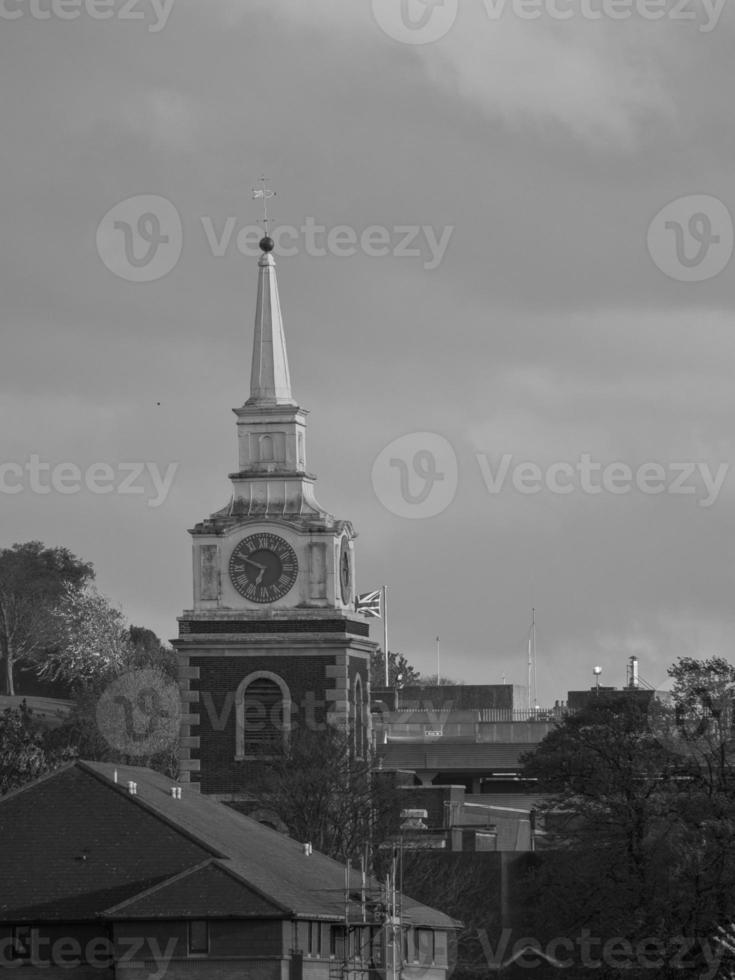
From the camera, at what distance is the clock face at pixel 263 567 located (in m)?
126

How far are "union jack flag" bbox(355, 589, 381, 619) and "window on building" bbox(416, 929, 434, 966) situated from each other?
31206 millimetres

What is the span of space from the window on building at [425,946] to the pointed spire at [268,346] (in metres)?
34.4

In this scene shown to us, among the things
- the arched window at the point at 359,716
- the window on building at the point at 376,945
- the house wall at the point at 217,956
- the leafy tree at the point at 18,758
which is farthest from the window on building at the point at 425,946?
the leafy tree at the point at 18,758

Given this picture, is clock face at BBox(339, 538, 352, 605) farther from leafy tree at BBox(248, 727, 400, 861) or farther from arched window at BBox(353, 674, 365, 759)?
leafy tree at BBox(248, 727, 400, 861)

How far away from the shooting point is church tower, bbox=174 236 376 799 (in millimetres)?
125250

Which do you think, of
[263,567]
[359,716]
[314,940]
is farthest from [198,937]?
[359,716]

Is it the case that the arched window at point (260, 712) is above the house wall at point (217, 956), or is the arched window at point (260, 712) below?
above

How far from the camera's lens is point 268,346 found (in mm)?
129500

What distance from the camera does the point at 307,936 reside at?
88.4 metres

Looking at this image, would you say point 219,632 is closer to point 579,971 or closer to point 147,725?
point 579,971

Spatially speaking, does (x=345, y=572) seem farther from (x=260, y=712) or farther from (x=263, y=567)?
(x=260, y=712)

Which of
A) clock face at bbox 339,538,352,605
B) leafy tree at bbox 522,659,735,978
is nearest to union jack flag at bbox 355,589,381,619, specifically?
clock face at bbox 339,538,352,605

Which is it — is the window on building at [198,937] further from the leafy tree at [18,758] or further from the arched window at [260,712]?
the arched window at [260,712]

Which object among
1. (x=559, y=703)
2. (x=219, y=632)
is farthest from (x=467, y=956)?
(x=559, y=703)
